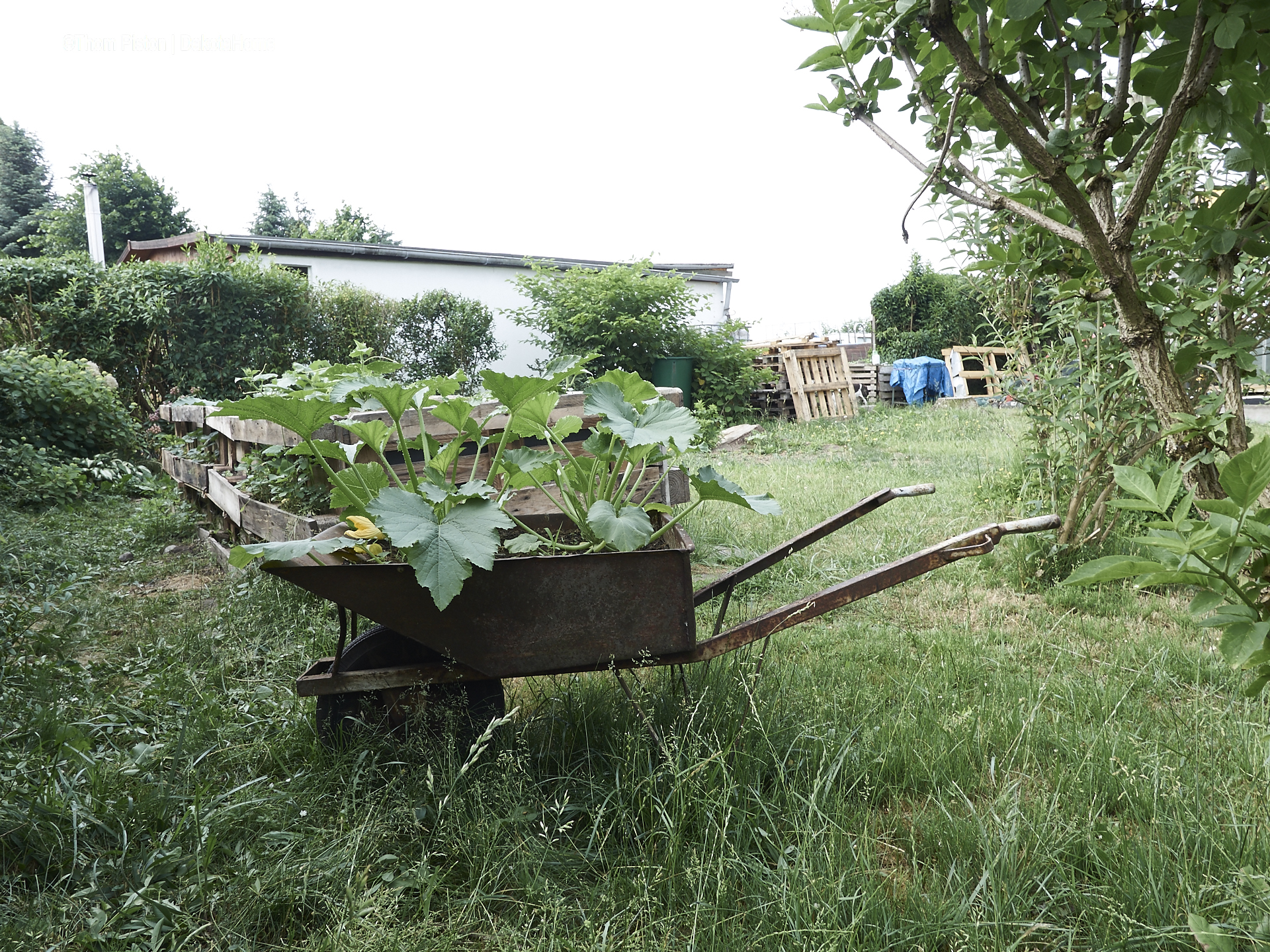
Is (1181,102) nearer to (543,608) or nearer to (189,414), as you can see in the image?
(543,608)

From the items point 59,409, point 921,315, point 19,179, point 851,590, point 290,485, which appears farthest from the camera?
point 19,179


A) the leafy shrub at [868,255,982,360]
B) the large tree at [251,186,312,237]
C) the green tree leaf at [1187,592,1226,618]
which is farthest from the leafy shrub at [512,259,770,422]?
the large tree at [251,186,312,237]

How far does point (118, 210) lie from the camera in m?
29.7

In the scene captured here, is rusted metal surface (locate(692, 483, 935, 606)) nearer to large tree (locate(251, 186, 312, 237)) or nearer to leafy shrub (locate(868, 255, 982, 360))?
leafy shrub (locate(868, 255, 982, 360))

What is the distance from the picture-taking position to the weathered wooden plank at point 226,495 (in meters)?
3.70

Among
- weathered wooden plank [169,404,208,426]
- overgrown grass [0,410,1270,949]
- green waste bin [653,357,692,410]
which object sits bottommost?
overgrown grass [0,410,1270,949]

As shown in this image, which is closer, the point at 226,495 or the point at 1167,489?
the point at 1167,489

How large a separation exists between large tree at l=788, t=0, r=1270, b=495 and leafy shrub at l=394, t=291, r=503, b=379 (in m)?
11.1

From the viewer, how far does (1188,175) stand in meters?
2.96

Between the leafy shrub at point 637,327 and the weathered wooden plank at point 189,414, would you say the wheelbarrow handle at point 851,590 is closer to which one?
the weathered wooden plank at point 189,414

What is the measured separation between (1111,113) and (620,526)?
125 cm

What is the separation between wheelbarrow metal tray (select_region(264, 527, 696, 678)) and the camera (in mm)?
1827

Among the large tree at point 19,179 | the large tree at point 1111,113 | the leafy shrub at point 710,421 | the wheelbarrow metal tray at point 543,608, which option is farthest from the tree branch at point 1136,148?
the large tree at point 19,179

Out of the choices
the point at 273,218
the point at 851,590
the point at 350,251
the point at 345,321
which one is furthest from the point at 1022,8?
the point at 273,218
